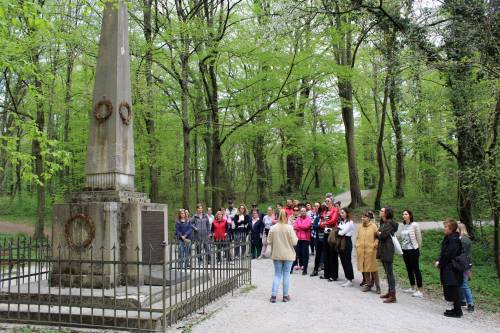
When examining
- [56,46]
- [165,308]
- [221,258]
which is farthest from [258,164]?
[165,308]

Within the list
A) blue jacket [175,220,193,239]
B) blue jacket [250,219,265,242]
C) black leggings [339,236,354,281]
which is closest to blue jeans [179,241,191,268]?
black leggings [339,236,354,281]

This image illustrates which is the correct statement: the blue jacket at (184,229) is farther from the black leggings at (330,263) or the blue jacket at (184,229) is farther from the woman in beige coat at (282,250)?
the woman in beige coat at (282,250)

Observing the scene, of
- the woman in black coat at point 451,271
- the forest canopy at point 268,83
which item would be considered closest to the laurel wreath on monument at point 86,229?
the forest canopy at point 268,83

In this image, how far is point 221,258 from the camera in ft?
27.3

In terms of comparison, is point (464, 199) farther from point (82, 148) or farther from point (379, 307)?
point (82, 148)

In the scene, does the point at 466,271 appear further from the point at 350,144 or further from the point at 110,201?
the point at 350,144

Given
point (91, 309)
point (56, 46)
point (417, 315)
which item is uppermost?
point (56, 46)

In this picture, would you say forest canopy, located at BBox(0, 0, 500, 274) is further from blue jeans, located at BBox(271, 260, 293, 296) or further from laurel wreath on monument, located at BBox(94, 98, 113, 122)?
blue jeans, located at BBox(271, 260, 293, 296)

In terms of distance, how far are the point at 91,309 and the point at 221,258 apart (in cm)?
281

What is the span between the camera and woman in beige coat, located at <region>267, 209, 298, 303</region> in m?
7.99

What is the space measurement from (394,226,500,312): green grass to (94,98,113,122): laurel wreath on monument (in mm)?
7891

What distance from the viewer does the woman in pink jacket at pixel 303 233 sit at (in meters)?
11.2

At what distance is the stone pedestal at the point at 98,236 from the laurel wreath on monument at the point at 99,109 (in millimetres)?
1420

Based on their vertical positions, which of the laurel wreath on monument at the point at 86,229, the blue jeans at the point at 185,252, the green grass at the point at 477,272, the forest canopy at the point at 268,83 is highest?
the forest canopy at the point at 268,83
